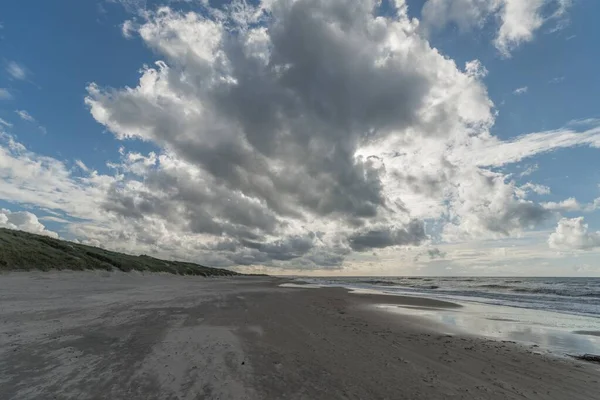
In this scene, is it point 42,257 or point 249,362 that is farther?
point 42,257

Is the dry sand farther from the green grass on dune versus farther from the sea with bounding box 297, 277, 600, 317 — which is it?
the sea with bounding box 297, 277, 600, 317

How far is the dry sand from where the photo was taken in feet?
→ 21.4

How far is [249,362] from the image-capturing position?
26.9 feet

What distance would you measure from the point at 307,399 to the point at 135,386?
325 cm

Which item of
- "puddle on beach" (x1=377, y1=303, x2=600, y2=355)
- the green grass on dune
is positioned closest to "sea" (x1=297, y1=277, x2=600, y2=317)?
"puddle on beach" (x1=377, y1=303, x2=600, y2=355)

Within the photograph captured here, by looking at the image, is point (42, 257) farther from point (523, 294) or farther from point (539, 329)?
point (523, 294)

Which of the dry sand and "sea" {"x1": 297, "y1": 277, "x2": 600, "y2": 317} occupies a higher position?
"sea" {"x1": 297, "y1": 277, "x2": 600, "y2": 317}

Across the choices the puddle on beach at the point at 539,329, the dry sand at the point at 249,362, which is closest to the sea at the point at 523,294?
the puddle on beach at the point at 539,329

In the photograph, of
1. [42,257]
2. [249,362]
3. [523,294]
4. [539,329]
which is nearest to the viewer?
[249,362]

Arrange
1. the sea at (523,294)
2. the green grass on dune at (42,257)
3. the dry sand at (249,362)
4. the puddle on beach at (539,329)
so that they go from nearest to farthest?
the dry sand at (249,362)
the puddle on beach at (539,329)
the green grass on dune at (42,257)
the sea at (523,294)

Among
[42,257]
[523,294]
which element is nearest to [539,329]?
[523,294]

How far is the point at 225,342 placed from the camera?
32.8ft

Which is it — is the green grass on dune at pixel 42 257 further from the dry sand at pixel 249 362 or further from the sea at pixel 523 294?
the sea at pixel 523 294

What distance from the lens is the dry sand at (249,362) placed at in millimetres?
6508
